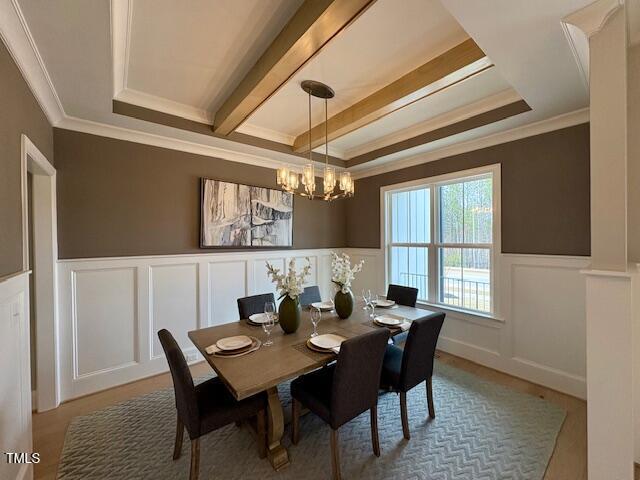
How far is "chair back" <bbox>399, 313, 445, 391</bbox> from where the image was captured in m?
1.92

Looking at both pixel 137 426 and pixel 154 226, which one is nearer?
pixel 137 426

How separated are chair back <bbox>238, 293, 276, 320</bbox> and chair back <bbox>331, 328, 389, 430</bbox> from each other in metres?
1.27

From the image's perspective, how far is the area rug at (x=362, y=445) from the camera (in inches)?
68.3

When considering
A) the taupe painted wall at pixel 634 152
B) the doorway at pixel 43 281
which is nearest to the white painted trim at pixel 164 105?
the doorway at pixel 43 281

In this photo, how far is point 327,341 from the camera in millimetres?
1910

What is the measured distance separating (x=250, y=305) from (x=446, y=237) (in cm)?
252

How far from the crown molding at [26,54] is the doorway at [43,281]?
1.89ft

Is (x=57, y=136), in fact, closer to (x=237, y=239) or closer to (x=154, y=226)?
(x=154, y=226)

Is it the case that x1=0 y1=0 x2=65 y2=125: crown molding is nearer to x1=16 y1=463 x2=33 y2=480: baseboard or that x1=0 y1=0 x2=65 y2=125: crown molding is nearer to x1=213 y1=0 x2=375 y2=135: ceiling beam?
x1=213 y1=0 x2=375 y2=135: ceiling beam

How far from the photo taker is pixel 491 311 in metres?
3.11

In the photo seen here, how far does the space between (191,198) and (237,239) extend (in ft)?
2.33

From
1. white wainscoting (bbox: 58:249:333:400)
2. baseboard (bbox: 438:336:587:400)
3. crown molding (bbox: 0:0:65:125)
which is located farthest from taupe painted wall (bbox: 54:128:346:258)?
baseboard (bbox: 438:336:587:400)

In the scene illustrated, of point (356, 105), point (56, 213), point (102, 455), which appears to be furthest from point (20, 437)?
point (356, 105)

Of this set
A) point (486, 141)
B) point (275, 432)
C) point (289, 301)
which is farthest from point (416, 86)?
point (275, 432)
